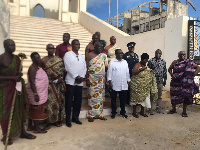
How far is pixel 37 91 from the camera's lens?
3254mm

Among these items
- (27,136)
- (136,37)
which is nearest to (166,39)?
(136,37)

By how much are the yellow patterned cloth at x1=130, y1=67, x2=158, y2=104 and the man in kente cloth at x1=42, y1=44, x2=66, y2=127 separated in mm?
1774

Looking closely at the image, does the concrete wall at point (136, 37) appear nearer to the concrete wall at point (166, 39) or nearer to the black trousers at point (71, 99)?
the concrete wall at point (166, 39)

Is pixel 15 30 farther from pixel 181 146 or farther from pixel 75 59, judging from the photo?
pixel 181 146

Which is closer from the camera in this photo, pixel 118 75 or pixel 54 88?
pixel 54 88

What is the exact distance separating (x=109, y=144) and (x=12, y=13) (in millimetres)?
11219

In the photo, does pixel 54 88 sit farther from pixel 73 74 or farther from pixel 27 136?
pixel 27 136

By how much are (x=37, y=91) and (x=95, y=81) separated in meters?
1.29

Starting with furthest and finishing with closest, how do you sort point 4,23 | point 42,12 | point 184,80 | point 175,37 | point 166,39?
point 42,12 → point 166,39 → point 175,37 → point 4,23 → point 184,80

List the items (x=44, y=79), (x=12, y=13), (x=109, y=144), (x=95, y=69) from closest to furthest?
(x=109, y=144)
(x=44, y=79)
(x=95, y=69)
(x=12, y=13)

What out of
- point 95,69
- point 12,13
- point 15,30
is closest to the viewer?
point 95,69

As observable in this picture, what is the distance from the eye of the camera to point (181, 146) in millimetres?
2980

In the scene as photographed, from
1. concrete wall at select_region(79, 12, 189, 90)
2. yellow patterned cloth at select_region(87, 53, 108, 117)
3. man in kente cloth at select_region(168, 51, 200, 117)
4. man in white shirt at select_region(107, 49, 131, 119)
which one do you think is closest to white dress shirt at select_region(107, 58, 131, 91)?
man in white shirt at select_region(107, 49, 131, 119)

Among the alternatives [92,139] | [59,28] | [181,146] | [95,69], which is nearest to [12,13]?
[59,28]
